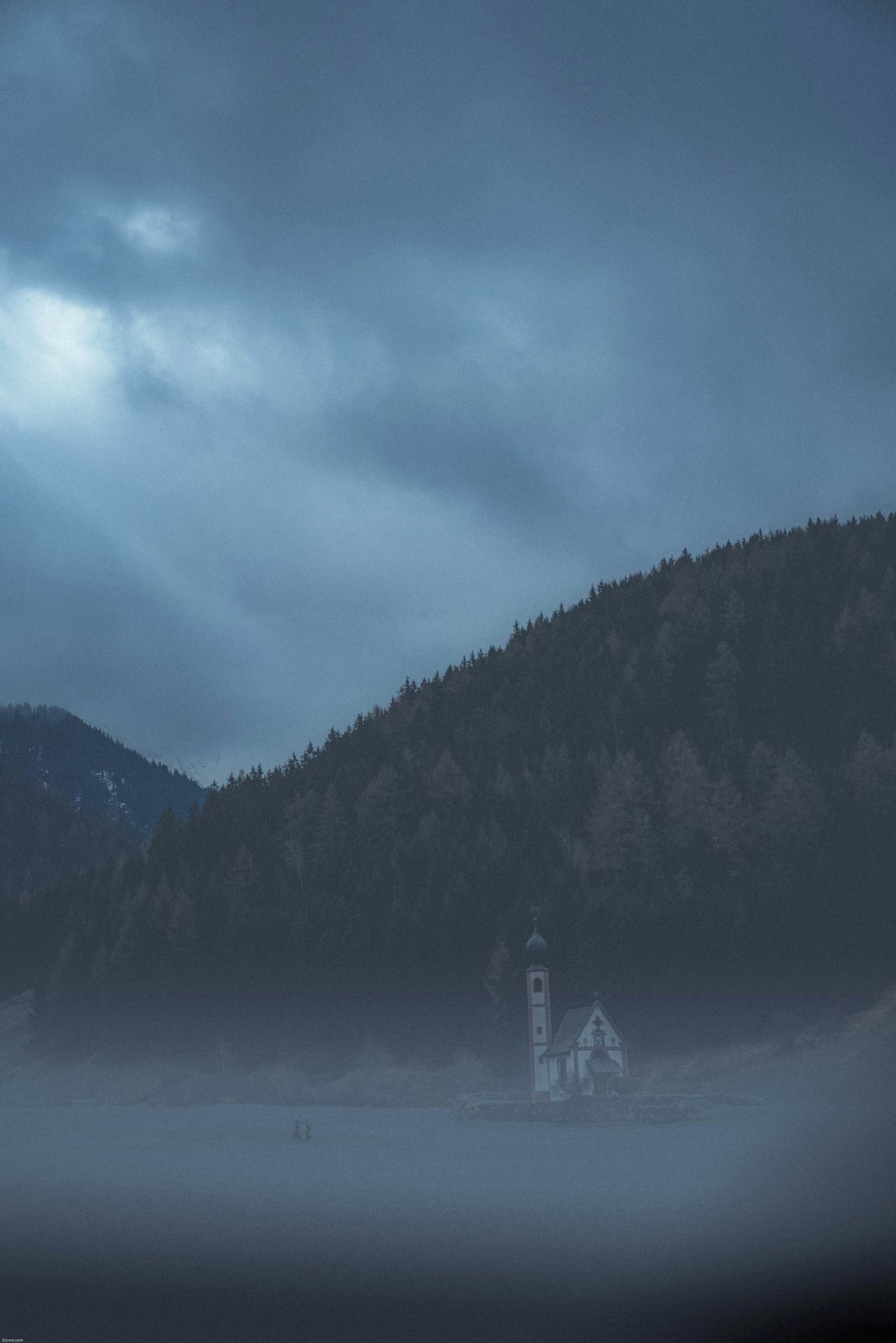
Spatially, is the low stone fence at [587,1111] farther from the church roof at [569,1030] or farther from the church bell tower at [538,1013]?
the church roof at [569,1030]

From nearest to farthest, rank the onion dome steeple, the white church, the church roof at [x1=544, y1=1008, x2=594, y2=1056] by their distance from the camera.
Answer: the white church < the church roof at [x1=544, y1=1008, x2=594, y2=1056] < the onion dome steeple

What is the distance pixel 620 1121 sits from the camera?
281ft

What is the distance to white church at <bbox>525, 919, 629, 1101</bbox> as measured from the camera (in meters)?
96.4

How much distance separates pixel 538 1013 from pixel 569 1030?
6.29 m

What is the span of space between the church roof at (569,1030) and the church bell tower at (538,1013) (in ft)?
2.92

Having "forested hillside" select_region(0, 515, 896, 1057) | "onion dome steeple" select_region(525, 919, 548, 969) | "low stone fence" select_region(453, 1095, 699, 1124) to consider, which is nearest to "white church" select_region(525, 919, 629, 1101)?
"low stone fence" select_region(453, 1095, 699, 1124)

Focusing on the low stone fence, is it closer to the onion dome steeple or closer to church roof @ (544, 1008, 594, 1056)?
church roof @ (544, 1008, 594, 1056)

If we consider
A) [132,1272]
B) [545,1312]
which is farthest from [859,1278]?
[132,1272]

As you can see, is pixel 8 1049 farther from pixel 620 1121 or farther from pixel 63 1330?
pixel 63 1330

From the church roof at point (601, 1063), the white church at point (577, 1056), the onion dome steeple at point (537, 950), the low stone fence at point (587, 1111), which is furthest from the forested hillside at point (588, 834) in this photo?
the low stone fence at point (587, 1111)

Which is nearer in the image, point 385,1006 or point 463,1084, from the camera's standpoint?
point 463,1084

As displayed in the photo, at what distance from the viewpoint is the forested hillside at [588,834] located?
392ft

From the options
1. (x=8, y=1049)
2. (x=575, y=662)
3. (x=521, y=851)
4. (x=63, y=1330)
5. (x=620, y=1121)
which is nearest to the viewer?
(x=63, y=1330)

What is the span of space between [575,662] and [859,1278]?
15571cm
